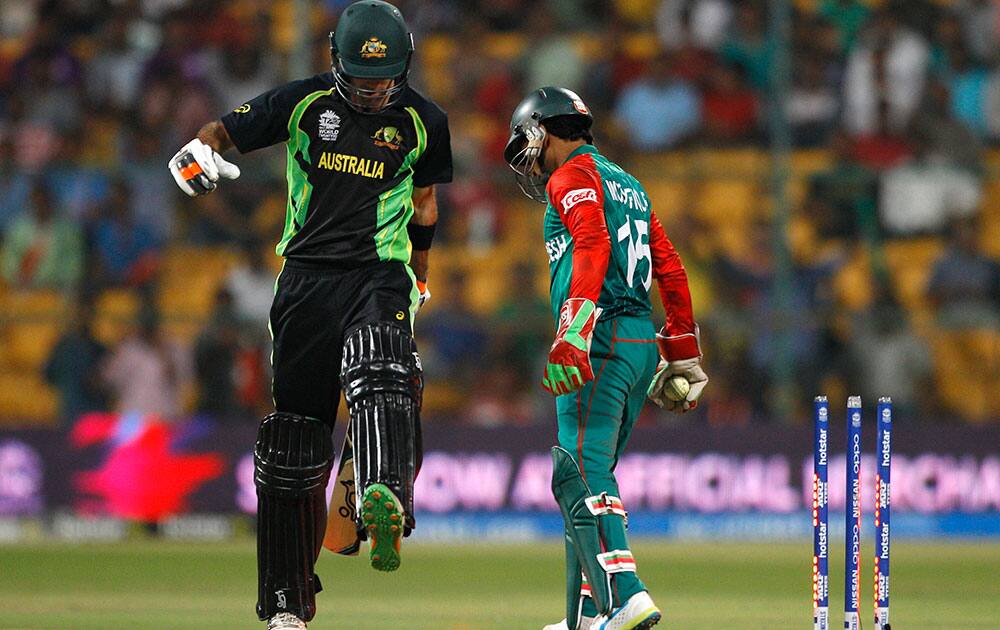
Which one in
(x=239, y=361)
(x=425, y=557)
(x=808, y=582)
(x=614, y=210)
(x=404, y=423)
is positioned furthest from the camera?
(x=239, y=361)

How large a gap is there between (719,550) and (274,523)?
6.78 meters

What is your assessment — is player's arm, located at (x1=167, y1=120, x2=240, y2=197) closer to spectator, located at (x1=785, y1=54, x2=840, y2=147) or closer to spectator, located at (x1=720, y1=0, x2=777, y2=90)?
spectator, located at (x1=720, y1=0, x2=777, y2=90)

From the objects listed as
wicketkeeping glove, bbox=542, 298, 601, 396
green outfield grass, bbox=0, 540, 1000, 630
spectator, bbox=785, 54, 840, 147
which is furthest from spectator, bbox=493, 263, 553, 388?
wicketkeeping glove, bbox=542, 298, 601, 396

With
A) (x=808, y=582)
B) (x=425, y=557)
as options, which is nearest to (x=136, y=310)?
(x=425, y=557)

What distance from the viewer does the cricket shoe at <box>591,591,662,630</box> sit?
5.98 meters

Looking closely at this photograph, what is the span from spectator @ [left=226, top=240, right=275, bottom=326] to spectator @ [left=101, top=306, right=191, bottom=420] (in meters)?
0.59

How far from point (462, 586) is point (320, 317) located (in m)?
4.25

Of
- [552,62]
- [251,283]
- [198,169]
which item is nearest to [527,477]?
[251,283]

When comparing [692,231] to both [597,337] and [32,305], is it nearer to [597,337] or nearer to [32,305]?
[32,305]

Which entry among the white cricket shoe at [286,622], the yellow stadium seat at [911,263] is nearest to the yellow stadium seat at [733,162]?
the yellow stadium seat at [911,263]

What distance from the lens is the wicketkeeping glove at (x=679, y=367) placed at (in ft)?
22.0

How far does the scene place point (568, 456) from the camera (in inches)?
248

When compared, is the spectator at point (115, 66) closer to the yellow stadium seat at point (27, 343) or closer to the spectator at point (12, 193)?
the spectator at point (12, 193)

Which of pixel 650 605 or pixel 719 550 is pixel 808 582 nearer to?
pixel 719 550
